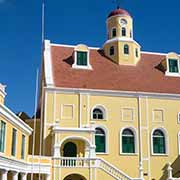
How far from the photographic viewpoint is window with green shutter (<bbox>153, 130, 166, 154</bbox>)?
1233 inches

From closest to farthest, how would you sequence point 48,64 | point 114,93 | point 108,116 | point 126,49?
point 108,116, point 114,93, point 48,64, point 126,49

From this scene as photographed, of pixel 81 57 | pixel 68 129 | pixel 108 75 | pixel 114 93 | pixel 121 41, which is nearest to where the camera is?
pixel 68 129

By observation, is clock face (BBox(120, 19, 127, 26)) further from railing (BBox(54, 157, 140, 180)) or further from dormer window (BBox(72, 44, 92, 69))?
railing (BBox(54, 157, 140, 180))

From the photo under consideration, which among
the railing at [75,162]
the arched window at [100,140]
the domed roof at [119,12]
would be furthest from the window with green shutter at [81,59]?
the railing at [75,162]

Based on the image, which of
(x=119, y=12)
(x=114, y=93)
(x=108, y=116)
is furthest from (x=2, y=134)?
(x=119, y=12)

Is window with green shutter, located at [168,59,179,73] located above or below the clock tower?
below

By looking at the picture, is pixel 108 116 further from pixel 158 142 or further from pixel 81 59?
pixel 81 59

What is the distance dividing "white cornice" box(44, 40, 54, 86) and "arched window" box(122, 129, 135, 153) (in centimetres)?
730

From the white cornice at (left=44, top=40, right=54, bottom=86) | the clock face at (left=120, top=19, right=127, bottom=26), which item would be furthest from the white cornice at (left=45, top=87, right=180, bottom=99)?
the clock face at (left=120, top=19, right=127, bottom=26)

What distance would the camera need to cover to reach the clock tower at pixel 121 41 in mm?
35594

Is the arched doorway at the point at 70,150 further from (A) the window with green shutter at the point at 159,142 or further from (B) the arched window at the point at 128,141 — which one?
(A) the window with green shutter at the point at 159,142

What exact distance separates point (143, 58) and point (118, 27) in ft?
12.9

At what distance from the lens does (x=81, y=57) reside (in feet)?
110

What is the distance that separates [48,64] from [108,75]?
5.32 meters
